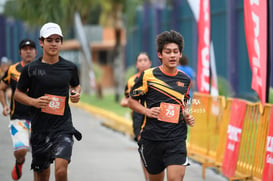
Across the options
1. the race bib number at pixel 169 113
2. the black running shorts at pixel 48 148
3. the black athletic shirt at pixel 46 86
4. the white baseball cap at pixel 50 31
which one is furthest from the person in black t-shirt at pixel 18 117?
the race bib number at pixel 169 113

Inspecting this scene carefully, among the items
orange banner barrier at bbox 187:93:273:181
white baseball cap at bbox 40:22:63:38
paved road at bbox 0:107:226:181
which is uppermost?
white baseball cap at bbox 40:22:63:38

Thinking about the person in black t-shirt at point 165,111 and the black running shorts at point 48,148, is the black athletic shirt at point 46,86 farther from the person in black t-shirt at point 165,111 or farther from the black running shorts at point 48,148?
the person in black t-shirt at point 165,111

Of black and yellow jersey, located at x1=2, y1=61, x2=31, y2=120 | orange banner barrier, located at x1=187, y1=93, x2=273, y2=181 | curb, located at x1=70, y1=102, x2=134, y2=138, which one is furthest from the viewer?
curb, located at x1=70, y1=102, x2=134, y2=138

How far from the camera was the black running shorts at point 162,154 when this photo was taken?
6.47 metres

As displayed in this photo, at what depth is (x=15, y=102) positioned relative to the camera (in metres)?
9.02

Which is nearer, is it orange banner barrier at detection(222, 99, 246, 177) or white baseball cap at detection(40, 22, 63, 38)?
white baseball cap at detection(40, 22, 63, 38)

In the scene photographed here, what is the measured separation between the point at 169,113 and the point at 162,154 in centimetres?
43

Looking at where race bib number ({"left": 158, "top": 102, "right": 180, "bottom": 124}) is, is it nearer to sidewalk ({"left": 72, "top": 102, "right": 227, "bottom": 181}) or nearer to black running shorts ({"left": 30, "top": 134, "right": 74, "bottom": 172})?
black running shorts ({"left": 30, "top": 134, "right": 74, "bottom": 172})

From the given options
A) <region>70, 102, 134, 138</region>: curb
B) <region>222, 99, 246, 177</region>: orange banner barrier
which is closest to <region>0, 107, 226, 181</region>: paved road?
<region>70, 102, 134, 138</region>: curb

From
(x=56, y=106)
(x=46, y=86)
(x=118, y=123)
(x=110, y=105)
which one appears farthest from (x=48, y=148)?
(x=110, y=105)

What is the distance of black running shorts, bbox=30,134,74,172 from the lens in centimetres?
686

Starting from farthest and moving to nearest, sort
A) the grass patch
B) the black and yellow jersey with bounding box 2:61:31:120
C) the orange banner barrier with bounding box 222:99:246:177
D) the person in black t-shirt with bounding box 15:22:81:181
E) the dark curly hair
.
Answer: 1. the grass patch
2. the orange banner barrier with bounding box 222:99:246:177
3. the black and yellow jersey with bounding box 2:61:31:120
4. the person in black t-shirt with bounding box 15:22:81:181
5. the dark curly hair

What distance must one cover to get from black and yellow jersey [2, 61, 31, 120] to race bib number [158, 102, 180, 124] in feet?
9.88

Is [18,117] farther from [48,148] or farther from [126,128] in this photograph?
[126,128]
